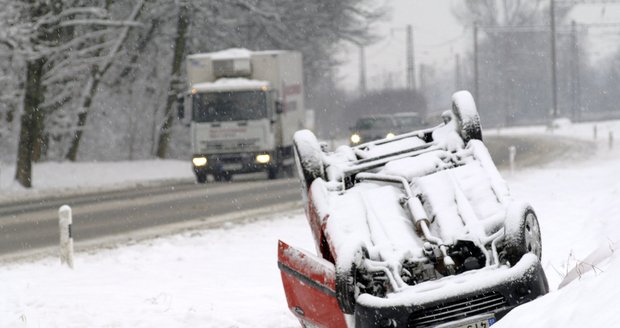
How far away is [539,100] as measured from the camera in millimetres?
109375

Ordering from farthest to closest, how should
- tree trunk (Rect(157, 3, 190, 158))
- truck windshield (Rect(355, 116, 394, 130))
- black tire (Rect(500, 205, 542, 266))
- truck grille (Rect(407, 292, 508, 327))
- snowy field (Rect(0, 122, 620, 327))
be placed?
tree trunk (Rect(157, 3, 190, 158)) → truck windshield (Rect(355, 116, 394, 130)) → black tire (Rect(500, 205, 542, 266)) → truck grille (Rect(407, 292, 508, 327)) → snowy field (Rect(0, 122, 620, 327))

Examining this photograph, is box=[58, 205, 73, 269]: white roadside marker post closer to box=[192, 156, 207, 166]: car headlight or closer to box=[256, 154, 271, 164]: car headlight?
box=[256, 154, 271, 164]: car headlight

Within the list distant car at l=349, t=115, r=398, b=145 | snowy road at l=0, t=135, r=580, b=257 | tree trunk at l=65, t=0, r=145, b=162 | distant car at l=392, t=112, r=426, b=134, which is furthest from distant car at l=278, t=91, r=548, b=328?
distant car at l=392, t=112, r=426, b=134

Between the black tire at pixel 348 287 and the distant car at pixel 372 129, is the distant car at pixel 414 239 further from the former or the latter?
the distant car at pixel 372 129

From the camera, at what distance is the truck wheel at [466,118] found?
27.5ft

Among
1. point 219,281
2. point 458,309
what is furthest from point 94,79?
point 458,309

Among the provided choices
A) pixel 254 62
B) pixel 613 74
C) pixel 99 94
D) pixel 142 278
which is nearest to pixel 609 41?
pixel 613 74

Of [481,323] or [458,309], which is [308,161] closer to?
[458,309]

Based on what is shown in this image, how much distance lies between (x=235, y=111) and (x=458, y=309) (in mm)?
22935

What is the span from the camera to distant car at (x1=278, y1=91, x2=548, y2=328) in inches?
248

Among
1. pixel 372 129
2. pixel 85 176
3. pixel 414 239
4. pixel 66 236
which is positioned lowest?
pixel 85 176

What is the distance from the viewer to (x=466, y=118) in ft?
27.6

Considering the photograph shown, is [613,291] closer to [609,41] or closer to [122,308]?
[122,308]

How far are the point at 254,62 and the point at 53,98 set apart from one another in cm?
750
